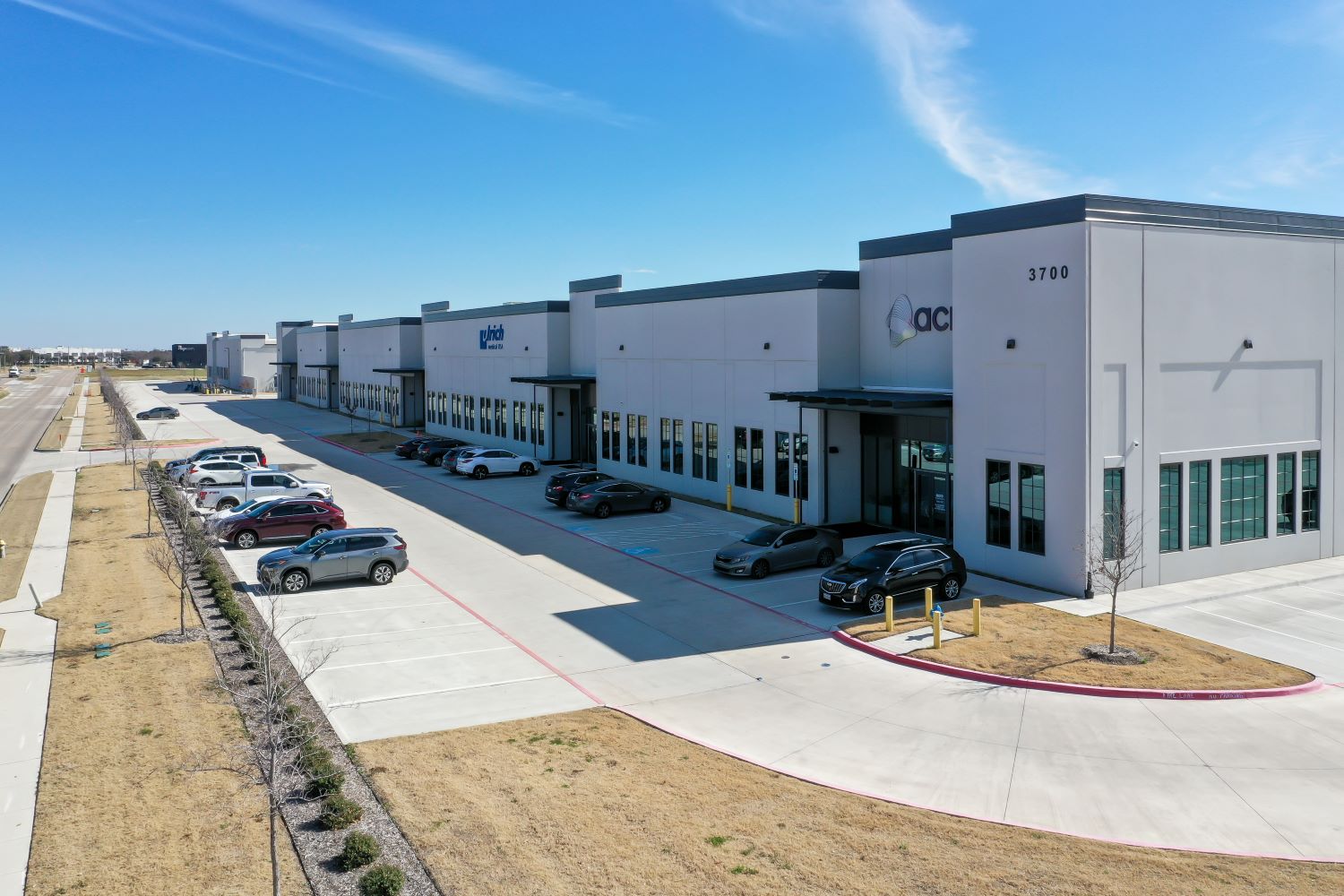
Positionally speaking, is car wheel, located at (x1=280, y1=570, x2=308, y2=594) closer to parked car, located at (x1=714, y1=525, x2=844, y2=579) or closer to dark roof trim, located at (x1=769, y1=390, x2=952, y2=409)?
parked car, located at (x1=714, y1=525, x2=844, y2=579)

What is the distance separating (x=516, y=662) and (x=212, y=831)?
8.13 m

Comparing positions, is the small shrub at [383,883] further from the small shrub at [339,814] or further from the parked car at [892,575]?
the parked car at [892,575]

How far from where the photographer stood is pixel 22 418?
327 ft

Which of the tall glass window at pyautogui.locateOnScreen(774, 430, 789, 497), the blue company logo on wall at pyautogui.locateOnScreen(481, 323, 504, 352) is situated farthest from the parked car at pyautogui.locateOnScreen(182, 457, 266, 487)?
the tall glass window at pyautogui.locateOnScreen(774, 430, 789, 497)

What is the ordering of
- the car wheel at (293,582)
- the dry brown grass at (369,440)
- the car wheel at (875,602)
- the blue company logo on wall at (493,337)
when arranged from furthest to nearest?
the dry brown grass at (369,440), the blue company logo on wall at (493,337), the car wheel at (293,582), the car wheel at (875,602)

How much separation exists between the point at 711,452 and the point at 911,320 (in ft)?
35.9

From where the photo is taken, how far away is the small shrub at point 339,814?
1305 centimetres

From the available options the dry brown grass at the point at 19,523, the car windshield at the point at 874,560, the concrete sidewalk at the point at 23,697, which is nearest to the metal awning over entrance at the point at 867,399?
the car windshield at the point at 874,560

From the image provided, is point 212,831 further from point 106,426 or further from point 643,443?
point 106,426

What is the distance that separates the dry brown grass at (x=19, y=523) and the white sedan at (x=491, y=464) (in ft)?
58.1

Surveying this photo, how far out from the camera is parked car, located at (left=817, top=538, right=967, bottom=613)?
24172 mm

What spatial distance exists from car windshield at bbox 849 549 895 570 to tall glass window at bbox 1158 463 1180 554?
7.57m

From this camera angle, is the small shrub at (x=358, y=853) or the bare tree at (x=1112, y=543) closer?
the small shrub at (x=358, y=853)

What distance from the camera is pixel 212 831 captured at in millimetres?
12953
